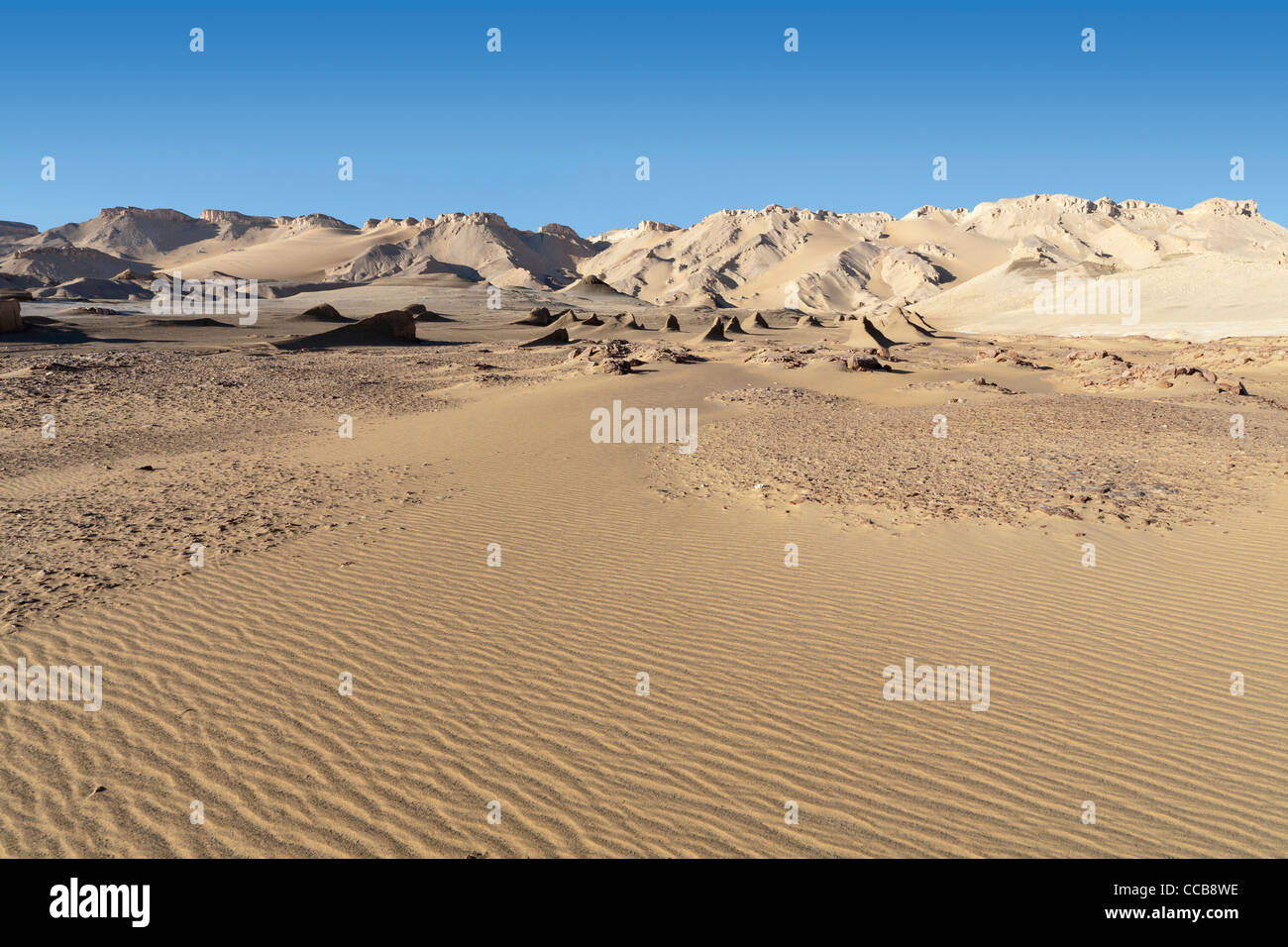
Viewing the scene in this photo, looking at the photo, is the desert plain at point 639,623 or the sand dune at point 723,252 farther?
the sand dune at point 723,252

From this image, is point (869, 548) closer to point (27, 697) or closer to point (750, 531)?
point (750, 531)

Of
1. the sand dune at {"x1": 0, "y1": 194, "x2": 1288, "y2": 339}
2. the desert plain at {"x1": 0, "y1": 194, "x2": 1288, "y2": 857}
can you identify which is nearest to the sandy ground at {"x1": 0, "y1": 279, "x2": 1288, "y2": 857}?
the desert plain at {"x1": 0, "y1": 194, "x2": 1288, "y2": 857}

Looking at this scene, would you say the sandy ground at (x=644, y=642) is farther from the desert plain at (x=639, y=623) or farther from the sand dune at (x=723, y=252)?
the sand dune at (x=723, y=252)

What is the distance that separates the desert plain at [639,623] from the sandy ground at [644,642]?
0.11ft

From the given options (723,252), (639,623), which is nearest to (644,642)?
(639,623)

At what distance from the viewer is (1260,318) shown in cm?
4338

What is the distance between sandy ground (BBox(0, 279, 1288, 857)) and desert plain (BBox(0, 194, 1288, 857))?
3 centimetres

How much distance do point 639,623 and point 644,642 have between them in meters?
0.37

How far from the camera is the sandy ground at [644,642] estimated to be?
3926mm

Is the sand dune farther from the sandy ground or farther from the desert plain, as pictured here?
the sandy ground

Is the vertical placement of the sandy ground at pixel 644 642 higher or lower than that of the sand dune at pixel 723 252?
lower

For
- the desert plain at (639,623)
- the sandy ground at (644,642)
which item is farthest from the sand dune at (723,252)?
the sandy ground at (644,642)
